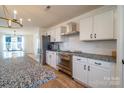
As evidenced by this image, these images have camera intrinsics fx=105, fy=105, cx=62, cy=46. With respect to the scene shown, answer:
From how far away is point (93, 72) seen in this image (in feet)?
8.50

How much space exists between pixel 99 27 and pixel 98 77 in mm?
1280

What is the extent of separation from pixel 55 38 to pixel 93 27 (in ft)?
9.43

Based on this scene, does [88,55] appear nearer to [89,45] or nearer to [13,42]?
[89,45]

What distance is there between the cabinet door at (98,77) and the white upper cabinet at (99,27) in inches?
31.9

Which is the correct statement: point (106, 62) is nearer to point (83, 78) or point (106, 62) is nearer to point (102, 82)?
point (102, 82)

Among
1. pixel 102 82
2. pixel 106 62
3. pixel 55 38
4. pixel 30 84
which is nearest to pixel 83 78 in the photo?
pixel 102 82

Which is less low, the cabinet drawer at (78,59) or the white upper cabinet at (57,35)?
the white upper cabinet at (57,35)

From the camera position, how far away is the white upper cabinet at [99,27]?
2.52 meters

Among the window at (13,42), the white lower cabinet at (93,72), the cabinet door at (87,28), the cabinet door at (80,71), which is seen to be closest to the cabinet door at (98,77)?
the white lower cabinet at (93,72)

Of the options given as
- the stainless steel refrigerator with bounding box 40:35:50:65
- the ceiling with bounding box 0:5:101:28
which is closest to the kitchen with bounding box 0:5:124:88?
the ceiling with bounding box 0:5:101:28

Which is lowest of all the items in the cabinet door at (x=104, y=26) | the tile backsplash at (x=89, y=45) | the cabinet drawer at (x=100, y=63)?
the cabinet drawer at (x=100, y=63)

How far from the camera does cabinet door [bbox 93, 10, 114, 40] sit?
8.24ft

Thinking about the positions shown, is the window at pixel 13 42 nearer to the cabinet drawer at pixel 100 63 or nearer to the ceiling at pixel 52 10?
the ceiling at pixel 52 10
